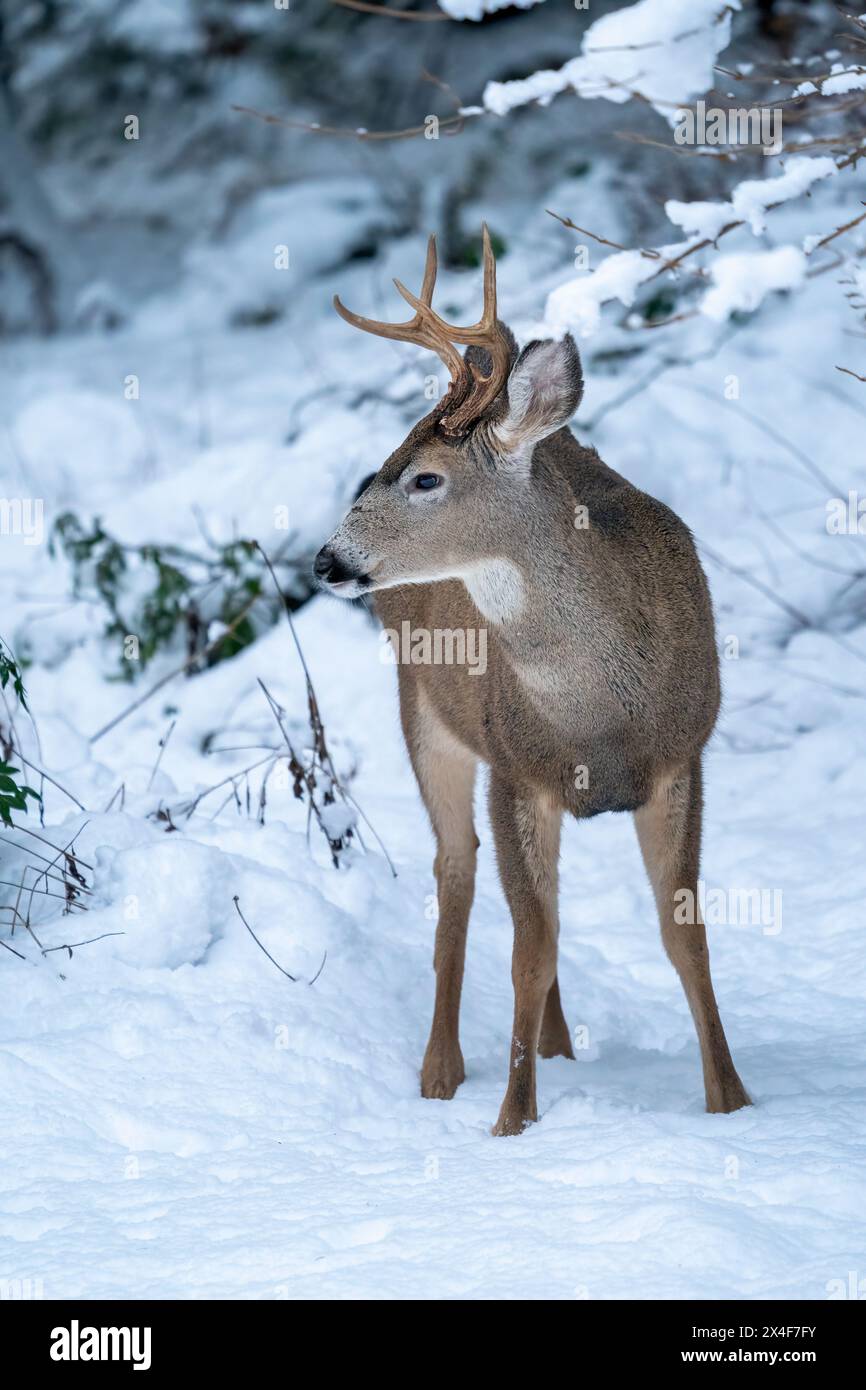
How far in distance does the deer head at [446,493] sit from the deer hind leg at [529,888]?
66 cm

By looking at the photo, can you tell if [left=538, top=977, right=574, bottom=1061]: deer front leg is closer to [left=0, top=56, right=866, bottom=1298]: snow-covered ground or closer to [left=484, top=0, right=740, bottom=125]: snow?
[left=0, top=56, right=866, bottom=1298]: snow-covered ground

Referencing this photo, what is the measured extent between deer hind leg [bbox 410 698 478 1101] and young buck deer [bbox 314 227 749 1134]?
0.62 meters

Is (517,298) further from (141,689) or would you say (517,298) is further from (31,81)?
(31,81)

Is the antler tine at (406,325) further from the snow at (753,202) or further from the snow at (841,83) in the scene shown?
the snow at (841,83)

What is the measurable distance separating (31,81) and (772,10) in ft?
19.0

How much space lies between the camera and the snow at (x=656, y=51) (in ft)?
13.0

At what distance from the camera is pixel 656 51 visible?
4.02 m

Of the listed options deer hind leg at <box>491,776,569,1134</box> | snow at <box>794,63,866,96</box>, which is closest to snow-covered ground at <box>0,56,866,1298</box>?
deer hind leg at <box>491,776,569,1134</box>

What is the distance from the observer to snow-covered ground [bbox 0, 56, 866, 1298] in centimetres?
357

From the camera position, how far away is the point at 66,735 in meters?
7.48

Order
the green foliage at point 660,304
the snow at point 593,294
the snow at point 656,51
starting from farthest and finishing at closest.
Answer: the green foliage at point 660,304 → the snow at point 656,51 → the snow at point 593,294
